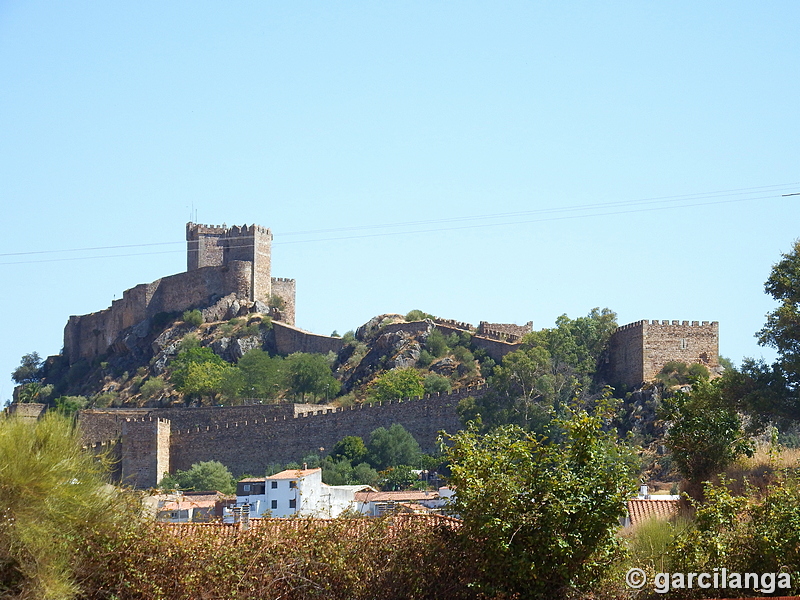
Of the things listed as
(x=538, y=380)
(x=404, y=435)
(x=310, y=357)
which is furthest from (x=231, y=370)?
(x=538, y=380)

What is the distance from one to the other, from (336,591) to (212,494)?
26459mm

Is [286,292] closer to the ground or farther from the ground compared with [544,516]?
farther from the ground

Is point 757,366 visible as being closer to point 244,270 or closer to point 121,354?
point 244,270

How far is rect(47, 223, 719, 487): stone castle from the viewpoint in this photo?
49.8 m

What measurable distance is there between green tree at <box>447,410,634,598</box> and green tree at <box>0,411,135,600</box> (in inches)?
193

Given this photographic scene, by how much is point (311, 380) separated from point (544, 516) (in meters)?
44.7

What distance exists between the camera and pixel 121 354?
73.5m

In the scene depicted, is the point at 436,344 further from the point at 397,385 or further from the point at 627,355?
the point at 627,355

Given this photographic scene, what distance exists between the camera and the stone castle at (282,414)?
49.8 m

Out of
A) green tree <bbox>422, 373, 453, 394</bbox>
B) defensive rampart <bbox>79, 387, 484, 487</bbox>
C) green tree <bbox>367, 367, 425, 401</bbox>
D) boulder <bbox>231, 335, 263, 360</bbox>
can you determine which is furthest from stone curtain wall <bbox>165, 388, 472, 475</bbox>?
boulder <bbox>231, 335, 263, 360</bbox>

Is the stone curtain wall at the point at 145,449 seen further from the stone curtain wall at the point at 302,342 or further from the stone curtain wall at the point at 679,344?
the stone curtain wall at the point at 679,344

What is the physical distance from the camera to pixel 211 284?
7175 centimetres

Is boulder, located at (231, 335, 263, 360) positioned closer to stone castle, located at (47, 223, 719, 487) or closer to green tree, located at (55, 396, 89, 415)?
stone castle, located at (47, 223, 719, 487)

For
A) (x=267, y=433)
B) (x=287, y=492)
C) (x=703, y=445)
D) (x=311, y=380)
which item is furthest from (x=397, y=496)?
(x=311, y=380)
